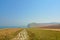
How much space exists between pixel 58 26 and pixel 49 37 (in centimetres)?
64

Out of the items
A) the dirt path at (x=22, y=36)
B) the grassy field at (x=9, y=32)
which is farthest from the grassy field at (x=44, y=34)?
the grassy field at (x=9, y=32)

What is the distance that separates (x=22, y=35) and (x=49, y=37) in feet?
3.38

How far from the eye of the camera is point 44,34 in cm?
511

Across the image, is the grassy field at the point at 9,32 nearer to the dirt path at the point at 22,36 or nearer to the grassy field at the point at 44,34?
the dirt path at the point at 22,36

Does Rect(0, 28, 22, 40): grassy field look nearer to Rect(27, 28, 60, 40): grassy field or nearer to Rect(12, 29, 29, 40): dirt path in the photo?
Rect(12, 29, 29, 40): dirt path

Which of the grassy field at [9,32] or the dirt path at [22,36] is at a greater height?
the grassy field at [9,32]

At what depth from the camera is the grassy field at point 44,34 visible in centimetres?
499

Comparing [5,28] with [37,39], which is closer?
[37,39]

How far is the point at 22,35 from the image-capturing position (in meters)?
5.18

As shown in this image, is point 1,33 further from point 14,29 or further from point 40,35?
point 40,35

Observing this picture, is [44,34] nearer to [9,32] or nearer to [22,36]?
[22,36]

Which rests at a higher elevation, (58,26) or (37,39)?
Result: (58,26)

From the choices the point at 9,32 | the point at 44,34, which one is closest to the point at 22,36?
the point at 9,32

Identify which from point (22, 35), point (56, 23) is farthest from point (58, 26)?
point (22, 35)
